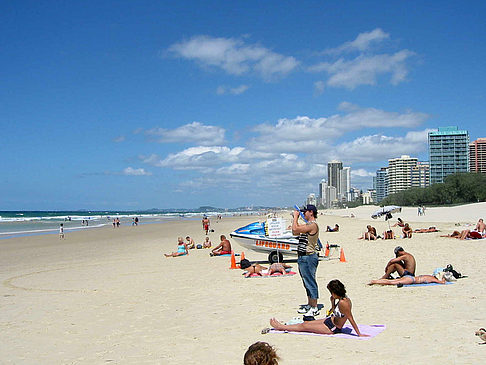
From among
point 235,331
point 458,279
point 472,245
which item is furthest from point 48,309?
point 472,245

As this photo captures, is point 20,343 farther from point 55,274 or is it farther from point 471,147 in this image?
point 471,147

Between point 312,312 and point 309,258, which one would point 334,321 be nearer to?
point 312,312

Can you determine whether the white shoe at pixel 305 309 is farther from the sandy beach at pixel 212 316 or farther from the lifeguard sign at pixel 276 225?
the lifeguard sign at pixel 276 225

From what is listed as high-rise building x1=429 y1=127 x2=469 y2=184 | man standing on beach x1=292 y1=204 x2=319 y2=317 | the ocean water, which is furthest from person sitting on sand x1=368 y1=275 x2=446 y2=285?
high-rise building x1=429 y1=127 x2=469 y2=184

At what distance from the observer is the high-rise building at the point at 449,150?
162 meters

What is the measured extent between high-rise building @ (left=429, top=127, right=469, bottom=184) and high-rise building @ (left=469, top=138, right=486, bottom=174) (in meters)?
17.7

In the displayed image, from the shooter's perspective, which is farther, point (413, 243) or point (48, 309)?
point (413, 243)

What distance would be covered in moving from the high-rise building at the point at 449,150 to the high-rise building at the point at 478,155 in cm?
1770

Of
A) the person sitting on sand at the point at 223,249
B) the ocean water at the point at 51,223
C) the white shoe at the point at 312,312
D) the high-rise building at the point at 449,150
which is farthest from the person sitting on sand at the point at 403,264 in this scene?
the high-rise building at the point at 449,150

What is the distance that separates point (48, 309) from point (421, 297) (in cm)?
752

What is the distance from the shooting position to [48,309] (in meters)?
9.32

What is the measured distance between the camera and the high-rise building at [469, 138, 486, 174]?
17795cm

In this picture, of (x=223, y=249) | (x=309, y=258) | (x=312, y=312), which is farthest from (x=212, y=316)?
(x=223, y=249)

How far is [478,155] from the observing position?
179000 mm
